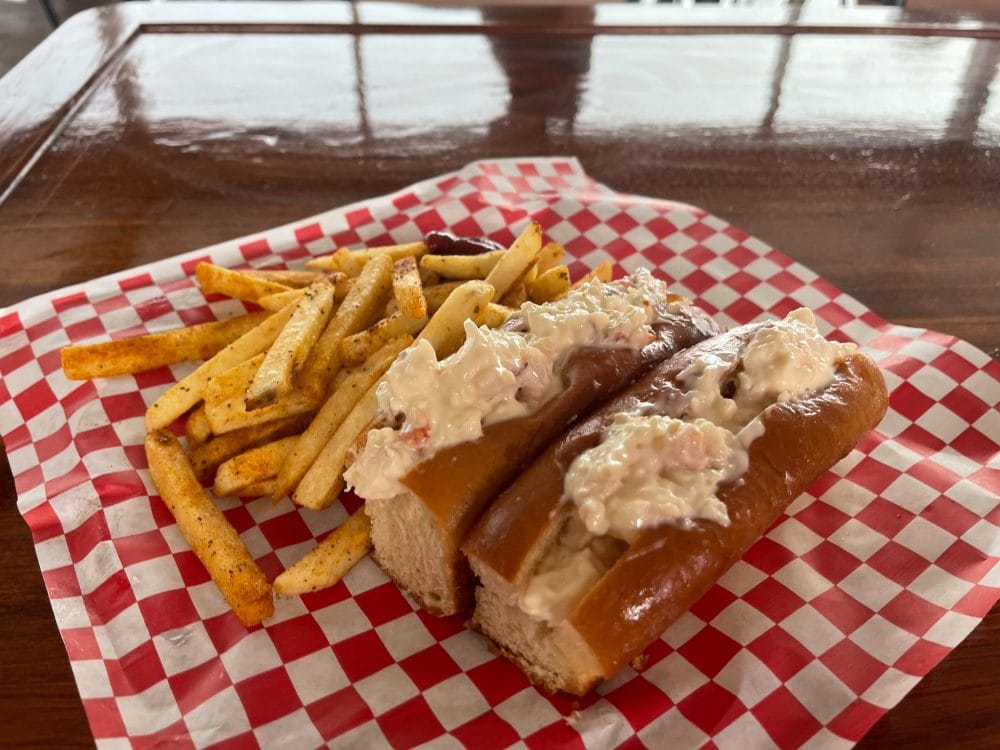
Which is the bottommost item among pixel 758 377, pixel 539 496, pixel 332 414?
pixel 332 414

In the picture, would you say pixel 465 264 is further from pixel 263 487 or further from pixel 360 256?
pixel 263 487

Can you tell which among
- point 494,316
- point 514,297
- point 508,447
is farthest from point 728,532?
point 514,297

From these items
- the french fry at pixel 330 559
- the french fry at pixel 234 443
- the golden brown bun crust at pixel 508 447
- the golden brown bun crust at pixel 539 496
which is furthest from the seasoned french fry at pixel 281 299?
the golden brown bun crust at pixel 539 496

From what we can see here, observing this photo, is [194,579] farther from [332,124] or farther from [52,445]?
[332,124]

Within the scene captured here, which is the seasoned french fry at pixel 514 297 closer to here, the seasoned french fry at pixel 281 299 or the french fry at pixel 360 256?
the french fry at pixel 360 256

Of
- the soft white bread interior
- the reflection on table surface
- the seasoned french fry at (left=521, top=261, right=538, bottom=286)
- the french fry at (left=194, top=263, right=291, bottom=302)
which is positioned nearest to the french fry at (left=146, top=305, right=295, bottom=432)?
the french fry at (left=194, top=263, right=291, bottom=302)
